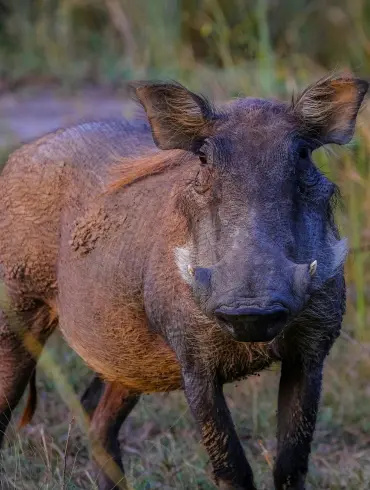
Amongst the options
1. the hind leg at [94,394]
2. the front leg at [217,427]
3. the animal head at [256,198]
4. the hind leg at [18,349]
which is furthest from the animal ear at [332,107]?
the hind leg at [94,394]

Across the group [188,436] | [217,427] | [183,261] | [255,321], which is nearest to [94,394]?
[188,436]

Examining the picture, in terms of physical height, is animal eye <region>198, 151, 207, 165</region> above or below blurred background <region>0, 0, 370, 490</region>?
above

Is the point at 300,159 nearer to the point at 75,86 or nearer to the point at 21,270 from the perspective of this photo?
the point at 21,270

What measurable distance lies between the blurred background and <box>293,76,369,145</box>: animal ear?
1.00 ft

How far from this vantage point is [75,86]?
1256 centimetres

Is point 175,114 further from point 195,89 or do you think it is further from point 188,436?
point 195,89

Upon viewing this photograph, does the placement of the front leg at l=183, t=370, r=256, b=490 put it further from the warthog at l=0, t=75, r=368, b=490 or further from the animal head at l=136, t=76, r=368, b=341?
the animal head at l=136, t=76, r=368, b=341

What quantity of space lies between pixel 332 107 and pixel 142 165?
2.62ft

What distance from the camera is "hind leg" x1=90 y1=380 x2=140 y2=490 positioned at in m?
5.14

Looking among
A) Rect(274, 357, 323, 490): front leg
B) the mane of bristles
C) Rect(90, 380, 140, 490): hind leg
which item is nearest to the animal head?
the mane of bristles

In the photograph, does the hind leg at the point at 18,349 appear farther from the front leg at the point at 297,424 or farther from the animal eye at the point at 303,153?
the animal eye at the point at 303,153

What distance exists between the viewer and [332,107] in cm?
406

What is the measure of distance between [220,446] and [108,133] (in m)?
1.49

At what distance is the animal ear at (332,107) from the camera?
4.00 metres
